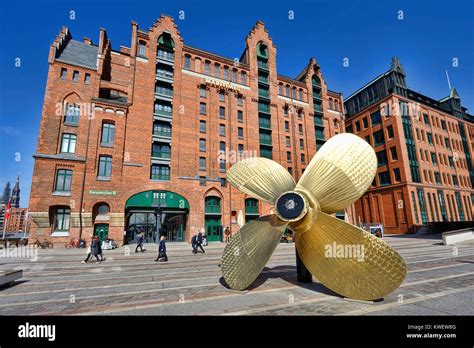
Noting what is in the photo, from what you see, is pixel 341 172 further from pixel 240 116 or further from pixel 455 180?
pixel 455 180

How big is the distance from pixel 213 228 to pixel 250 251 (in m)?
22.7

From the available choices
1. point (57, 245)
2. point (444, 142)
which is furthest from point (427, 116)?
point (57, 245)

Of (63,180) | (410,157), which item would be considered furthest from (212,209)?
(410,157)

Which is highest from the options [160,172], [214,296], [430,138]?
[430,138]

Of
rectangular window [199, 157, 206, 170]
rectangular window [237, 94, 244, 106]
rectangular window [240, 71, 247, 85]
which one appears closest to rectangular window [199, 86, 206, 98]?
rectangular window [237, 94, 244, 106]

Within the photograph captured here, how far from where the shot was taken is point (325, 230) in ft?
20.2

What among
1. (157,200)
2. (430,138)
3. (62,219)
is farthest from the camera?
(430,138)

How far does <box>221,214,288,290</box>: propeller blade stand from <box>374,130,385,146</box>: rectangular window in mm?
42106

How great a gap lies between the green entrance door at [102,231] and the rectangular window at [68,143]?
8.98m

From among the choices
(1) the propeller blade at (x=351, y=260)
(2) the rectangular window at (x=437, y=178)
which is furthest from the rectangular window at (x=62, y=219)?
(2) the rectangular window at (x=437, y=178)

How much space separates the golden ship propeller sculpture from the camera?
17.2 feet

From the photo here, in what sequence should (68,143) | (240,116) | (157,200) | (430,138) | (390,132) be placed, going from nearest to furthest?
(68,143) → (157,200) → (240,116) → (390,132) → (430,138)

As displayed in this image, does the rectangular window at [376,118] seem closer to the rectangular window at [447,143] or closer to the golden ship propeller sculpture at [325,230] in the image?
the rectangular window at [447,143]

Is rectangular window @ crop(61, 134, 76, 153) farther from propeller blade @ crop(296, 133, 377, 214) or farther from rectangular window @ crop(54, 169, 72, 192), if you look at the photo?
propeller blade @ crop(296, 133, 377, 214)
